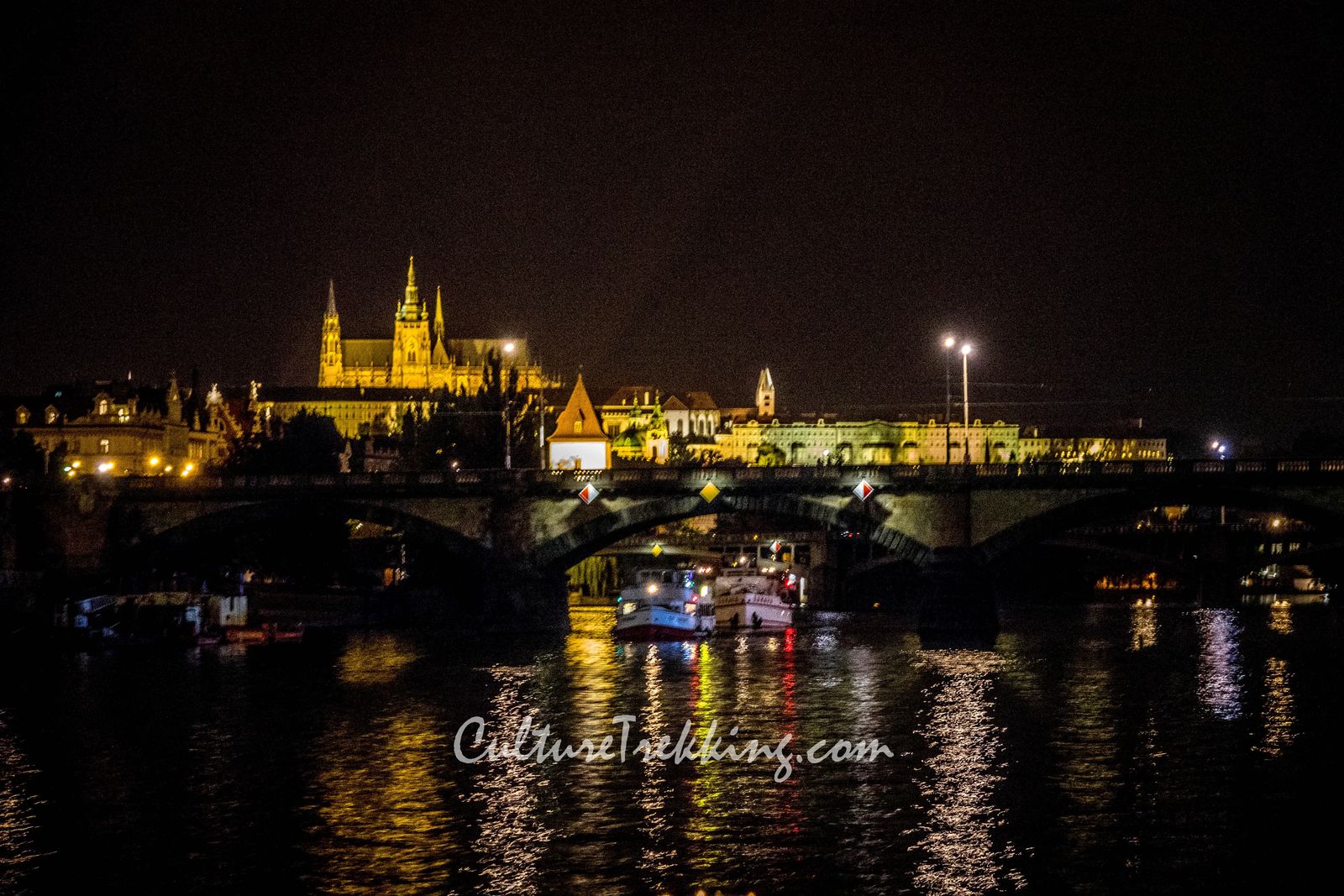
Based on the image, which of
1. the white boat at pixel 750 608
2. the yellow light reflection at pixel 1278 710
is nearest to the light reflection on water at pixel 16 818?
the yellow light reflection at pixel 1278 710

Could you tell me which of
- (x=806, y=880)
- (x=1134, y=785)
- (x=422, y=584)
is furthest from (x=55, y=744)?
(x=422, y=584)

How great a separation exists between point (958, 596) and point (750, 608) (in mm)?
14109

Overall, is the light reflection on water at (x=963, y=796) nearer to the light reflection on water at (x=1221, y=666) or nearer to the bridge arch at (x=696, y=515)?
the light reflection on water at (x=1221, y=666)

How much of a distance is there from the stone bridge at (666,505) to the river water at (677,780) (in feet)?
50.5

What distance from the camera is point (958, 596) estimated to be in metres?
89.4

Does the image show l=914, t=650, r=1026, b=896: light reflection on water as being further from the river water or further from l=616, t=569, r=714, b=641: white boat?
l=616, t=569, r=714, b=641: white boat

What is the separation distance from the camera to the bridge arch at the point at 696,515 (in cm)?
9012

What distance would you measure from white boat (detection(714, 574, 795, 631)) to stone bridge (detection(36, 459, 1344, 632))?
7.85 meters

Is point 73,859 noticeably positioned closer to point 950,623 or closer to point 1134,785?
point 1134,785

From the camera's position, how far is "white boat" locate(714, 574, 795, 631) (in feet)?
326

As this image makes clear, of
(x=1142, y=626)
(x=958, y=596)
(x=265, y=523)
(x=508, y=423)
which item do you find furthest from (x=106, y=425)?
(x=1142, y=626)

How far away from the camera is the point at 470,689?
63.5 m

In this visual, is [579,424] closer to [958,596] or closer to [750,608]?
[750,608]

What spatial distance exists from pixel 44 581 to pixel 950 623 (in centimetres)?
4578
